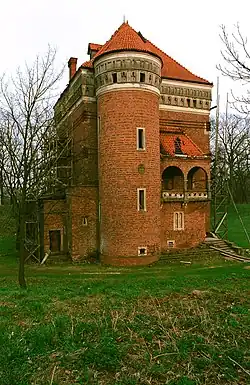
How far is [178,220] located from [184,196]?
1.59 meters

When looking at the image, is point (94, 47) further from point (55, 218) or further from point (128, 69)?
point (55, 218)

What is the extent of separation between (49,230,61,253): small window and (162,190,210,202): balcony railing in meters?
7.09

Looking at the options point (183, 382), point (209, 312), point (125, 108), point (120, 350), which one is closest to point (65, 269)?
point (125, 108)

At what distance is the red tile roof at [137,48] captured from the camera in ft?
68.0

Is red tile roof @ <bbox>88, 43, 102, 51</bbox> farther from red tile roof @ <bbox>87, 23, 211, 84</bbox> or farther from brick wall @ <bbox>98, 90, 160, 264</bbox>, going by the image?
brick wall @ <bbox>98, 90, 160, 264</bbox>

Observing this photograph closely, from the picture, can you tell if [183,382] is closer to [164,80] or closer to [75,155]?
[75,155]

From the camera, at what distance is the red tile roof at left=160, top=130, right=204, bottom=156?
2341cm

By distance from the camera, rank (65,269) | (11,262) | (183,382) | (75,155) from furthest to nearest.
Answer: (75,155), (11,262), (65,269), (183,382)

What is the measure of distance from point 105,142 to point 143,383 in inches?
654

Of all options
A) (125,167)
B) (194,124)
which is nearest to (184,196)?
(125,167)

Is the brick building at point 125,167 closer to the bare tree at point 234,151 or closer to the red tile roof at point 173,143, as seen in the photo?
the red tile roof at point 173,143

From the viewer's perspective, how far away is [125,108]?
20281mm

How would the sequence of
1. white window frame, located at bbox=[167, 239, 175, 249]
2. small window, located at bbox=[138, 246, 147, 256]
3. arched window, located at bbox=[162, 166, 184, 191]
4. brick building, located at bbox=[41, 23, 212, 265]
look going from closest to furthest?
small window, located at bbox=[138, 246, 147, 256] < brick building, located at bbox=[41, 23, 212, 265] < white window frame, located at bbox=[167, 239, 175, 249] < arched window, located at bbox=[162, 166, 184, 191]

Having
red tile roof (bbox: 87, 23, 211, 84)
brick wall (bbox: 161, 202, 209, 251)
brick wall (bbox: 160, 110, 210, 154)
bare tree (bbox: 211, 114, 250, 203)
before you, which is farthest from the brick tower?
bare tree (bbox: 211, 114, 250, 203)
